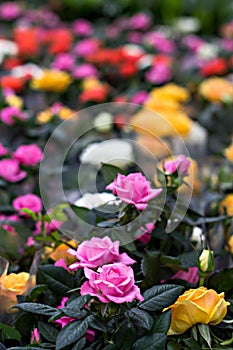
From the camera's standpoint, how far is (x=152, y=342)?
0.90 meters

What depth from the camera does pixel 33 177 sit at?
1516 millimetres

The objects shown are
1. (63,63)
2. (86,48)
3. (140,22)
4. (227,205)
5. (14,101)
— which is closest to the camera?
(227,205)

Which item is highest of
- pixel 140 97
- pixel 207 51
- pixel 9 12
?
pixel 140 97

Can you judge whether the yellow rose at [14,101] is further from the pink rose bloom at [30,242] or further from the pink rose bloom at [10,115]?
the pink rose bloom at [30,242]

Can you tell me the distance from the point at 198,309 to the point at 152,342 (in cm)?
8

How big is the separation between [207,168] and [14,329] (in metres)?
0.90

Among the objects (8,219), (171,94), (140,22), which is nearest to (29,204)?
(8,219)

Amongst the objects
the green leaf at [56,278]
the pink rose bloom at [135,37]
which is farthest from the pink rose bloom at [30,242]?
the pink rose bloom at [135,37]

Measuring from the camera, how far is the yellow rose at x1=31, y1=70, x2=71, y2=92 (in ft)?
6.81

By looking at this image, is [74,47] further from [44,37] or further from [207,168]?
[207,168]

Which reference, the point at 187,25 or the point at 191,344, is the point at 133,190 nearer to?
the point at 191,344

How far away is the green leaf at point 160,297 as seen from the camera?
36.3 inches

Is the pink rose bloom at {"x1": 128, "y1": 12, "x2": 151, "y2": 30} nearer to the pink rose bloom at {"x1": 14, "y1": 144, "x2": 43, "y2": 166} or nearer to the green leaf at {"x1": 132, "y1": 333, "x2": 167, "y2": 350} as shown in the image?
the pink rose bloom at {"x1": 14, "y1": 144, "x2": 43, "y2": 166}

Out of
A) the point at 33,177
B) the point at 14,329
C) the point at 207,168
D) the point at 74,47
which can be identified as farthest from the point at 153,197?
the point at 74,47
